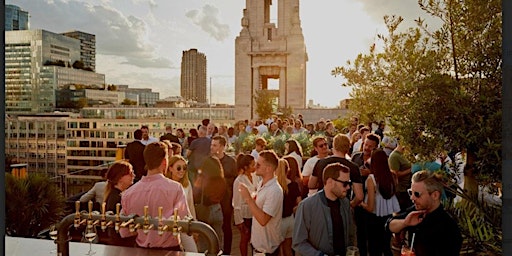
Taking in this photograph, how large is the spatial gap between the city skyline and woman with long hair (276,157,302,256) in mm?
1241

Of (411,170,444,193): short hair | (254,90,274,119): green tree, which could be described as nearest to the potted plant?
(411,170,444,193): short hair

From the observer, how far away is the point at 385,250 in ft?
11.1

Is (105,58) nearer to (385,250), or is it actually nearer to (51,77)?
(51,77)

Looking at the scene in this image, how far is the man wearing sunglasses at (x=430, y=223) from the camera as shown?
2014 mm

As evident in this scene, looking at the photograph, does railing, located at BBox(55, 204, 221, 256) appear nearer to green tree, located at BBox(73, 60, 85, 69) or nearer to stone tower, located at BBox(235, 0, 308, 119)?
green tree, located at BBox(73, 60, 85, 69)

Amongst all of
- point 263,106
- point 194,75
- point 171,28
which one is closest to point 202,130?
point 171,28

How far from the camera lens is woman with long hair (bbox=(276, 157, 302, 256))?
2.99m

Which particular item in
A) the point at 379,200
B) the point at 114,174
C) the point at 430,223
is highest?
the point at 114,174

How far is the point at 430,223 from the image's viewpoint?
2070 millimetres

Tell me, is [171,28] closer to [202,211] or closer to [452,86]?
[202,211]

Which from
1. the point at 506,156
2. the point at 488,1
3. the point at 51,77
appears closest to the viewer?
the point at 506,156

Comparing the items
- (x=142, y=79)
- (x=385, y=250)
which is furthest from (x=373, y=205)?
(x=142, y=79)

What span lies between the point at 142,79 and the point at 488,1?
11.8ft

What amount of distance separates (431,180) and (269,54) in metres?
17.5
